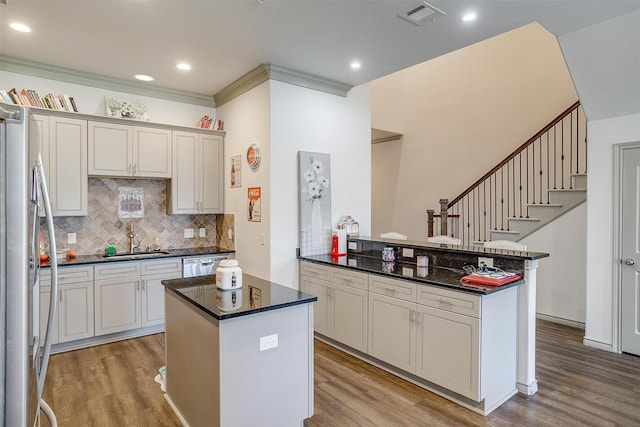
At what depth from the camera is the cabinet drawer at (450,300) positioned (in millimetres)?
2582

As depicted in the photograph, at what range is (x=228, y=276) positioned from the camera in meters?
2.50

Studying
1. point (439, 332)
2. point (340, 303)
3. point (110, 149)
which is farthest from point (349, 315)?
point (110, 149)

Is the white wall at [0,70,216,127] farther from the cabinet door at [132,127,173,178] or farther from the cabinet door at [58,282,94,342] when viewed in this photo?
the cabinet door at [58,282,94,342]

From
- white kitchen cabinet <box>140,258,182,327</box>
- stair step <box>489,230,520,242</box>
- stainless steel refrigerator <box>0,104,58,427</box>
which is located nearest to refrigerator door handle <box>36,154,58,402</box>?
stainless steel refrigerator <box>0,104,58,427</box>

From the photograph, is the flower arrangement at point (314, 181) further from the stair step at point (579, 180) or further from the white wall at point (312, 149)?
the stair step at point (579, 180)

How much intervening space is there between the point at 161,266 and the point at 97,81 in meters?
2.30

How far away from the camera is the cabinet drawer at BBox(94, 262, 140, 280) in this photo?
3970 millimetres

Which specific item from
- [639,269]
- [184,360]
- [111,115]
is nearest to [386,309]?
[184,360]

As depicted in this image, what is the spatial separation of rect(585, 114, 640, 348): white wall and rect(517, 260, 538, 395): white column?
1545mm

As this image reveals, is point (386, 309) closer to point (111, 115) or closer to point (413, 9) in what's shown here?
point (413, 9)

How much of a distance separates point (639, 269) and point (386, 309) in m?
2.62

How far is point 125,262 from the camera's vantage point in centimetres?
411

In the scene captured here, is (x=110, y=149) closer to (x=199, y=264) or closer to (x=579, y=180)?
(x=199, y=264)

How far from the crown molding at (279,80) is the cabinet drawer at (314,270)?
2.08 metres
